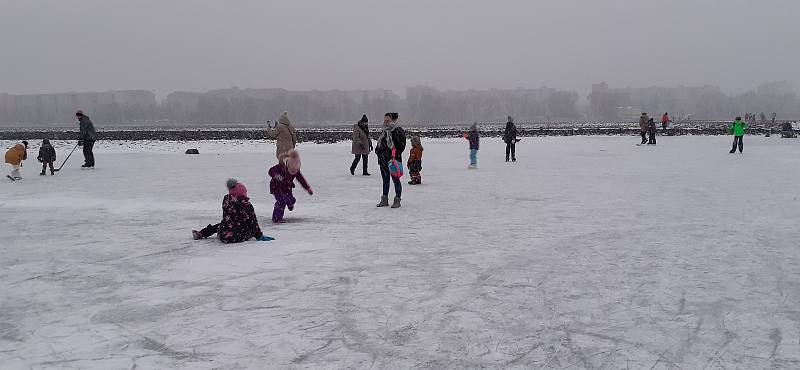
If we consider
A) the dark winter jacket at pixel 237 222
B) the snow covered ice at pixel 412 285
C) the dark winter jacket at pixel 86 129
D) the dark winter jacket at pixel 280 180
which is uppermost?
the dark winter jacket at pixel 86 129

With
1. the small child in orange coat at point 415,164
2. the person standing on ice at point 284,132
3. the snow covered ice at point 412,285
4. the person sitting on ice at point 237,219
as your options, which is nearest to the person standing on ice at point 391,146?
the snow covered ice at point 412,285

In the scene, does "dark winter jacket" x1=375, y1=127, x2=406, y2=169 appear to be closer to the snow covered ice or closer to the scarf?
the scarf

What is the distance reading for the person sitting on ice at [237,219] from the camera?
21.9 feet

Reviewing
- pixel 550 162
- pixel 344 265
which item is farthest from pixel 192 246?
pixel 550 162

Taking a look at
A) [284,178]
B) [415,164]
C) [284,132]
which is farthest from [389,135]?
[284,132]

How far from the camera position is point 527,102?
186375mm

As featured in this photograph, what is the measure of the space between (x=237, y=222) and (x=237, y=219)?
0.04 metres

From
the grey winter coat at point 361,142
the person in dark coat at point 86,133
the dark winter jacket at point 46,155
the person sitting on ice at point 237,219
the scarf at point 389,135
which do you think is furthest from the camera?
the person in dark coat at point 86,133

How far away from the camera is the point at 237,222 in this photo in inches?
265

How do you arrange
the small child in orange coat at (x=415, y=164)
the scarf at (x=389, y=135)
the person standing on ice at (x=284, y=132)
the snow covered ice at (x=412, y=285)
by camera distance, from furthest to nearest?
the person standing on ice at (x=284, y=132) < the small child in orange coat at (x=415, y=164) < the scarf at (x=389, y=135) < the snow covered ice at (x=412, y=285)

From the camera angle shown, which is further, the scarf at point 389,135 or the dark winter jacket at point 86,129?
the dark winter jacket at point 86,129

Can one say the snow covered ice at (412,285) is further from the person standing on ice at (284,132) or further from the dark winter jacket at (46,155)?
the dark winter jacket at (46,155)

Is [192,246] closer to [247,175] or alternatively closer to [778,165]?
[247,175]

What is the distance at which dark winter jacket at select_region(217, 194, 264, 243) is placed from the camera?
6.67m
